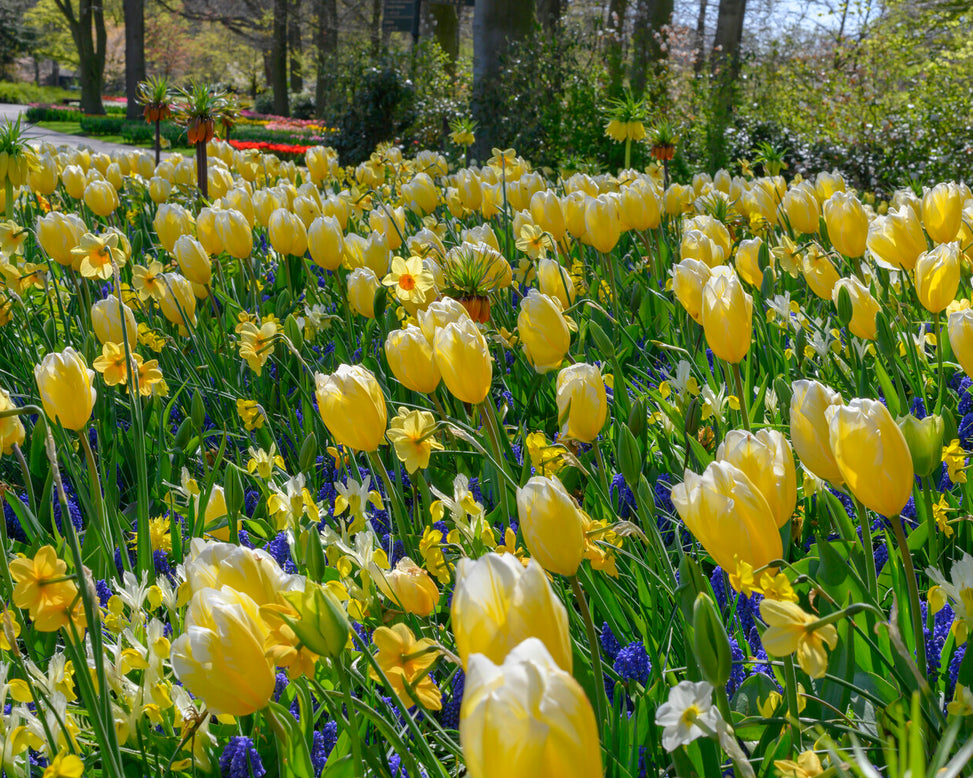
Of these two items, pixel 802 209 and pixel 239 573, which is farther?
pixel 802 209

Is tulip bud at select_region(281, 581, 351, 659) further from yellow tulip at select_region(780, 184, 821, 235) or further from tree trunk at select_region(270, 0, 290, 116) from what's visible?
tree trunk at select_region(270, 0, 290, 116)

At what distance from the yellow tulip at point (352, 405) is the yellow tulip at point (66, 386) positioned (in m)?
0.46

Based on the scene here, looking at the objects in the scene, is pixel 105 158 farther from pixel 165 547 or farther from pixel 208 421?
pixel 165 547

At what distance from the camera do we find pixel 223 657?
77 cm

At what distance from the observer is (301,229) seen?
9.28ft

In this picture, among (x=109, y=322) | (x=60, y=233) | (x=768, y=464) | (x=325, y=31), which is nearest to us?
(x=768, y=464)

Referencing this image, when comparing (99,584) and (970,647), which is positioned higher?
A: (970,647)

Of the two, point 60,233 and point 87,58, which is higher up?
point 87,58

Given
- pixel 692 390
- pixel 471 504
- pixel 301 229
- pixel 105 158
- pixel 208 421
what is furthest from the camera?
pixel 105 158

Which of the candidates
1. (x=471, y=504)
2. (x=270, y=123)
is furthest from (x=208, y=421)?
(x=270, y=123)

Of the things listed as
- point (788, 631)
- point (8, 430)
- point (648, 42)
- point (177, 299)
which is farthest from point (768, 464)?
point (648, 42)

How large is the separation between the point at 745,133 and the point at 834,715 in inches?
435

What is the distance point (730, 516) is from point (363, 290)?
5.19 ft

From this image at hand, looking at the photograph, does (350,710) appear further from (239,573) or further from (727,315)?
(727,315)
